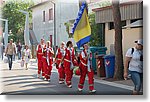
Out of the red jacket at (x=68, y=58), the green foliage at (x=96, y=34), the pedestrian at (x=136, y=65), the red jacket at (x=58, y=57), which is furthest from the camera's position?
the green foliage at (x=96, y=34)

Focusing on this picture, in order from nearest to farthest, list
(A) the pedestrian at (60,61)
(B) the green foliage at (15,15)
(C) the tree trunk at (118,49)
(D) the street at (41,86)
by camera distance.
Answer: (D) the street at (41,86)
(B) the green foliage at (15,15)
(A) the pedestrian at (60,61)
(C) the tree trunk at (118,49)

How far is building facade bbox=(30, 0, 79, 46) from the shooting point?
9.96 m

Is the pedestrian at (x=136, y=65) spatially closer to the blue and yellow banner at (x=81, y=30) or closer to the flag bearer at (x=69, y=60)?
the blue and yellow banner at (x=81, y=30)

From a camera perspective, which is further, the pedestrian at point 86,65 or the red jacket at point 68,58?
the red jacket at point 68,58

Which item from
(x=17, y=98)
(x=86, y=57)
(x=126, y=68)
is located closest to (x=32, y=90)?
(x=17, y=98)

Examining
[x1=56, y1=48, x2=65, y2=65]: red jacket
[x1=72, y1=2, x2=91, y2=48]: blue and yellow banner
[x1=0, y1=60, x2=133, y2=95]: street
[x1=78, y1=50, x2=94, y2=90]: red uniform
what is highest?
[x1=72, y1=2, x2=91, y2=48]: blue and yellow banner

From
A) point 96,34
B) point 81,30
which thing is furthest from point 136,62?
point 96,34

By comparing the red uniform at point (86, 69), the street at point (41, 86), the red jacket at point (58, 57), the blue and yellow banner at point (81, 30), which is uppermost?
the blue and yellow banner at point (81, 30)

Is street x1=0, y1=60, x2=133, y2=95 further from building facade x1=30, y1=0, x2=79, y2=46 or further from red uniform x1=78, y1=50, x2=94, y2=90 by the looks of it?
building facade x1=30, y1=0, x2=79, y2=46

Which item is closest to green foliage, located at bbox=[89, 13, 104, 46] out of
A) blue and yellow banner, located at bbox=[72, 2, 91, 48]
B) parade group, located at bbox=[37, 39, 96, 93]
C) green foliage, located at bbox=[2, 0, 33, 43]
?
parade group, located at bbox=[37, 39, 96, 93]

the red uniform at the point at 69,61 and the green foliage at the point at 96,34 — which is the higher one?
the green foliage at the point at 96,34

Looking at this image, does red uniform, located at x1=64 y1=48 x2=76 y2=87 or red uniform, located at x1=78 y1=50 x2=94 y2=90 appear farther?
red uniform, located at x1=64 y1=48 x2=76 y2=87

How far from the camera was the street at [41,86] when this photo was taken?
8727mm

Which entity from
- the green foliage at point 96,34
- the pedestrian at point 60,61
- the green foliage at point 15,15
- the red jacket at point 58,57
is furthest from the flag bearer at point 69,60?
the green foliage at point 96,34
